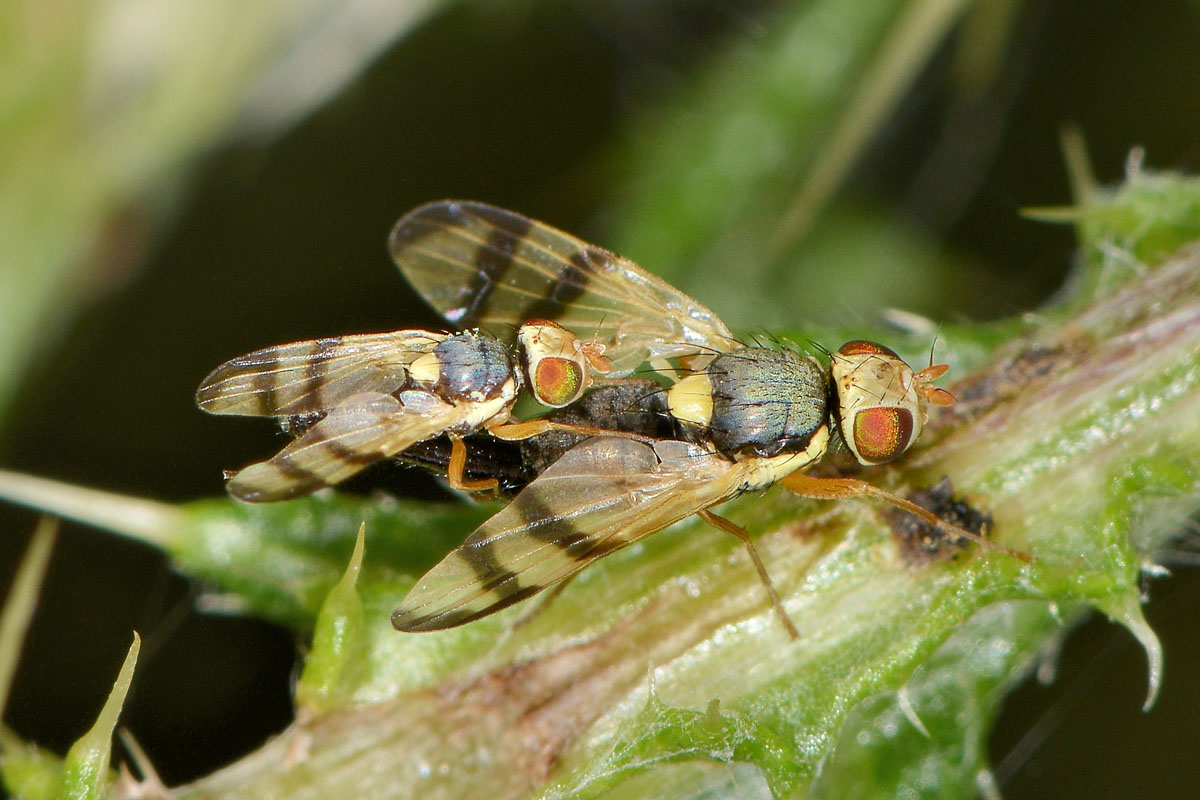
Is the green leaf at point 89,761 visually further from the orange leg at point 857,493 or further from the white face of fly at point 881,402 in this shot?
the white face of fly at point 881,402

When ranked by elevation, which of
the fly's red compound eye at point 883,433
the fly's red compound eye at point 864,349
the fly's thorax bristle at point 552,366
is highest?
the fly's red compound eye at point 864,349

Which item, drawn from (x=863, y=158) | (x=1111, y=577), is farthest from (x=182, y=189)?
(x=1111, y=577)

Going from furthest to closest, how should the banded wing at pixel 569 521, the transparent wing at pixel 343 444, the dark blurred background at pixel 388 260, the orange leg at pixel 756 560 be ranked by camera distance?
the dark blurred background at pixel 388 260
the orange leg at pixel 756 560
the transparent wing at pixel 343 444
the banded wing at pixel 569 521

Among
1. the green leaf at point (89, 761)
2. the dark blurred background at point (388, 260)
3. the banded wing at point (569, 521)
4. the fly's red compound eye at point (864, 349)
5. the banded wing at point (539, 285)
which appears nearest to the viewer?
the green leaf at point (89, 761)

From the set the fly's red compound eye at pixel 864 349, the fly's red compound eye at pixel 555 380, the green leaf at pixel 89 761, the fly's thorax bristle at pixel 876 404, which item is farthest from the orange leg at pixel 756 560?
the green leaf at pixel 89 761

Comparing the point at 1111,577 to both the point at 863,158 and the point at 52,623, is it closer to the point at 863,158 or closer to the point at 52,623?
the point at 863,158

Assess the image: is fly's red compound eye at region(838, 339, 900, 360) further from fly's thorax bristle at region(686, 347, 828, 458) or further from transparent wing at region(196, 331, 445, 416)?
transparent wing at region(196, 331, 445, 416)

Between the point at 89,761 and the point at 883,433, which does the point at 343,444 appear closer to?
the point at 89,761

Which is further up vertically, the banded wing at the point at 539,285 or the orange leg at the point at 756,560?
the banded wing at the point at 539,285

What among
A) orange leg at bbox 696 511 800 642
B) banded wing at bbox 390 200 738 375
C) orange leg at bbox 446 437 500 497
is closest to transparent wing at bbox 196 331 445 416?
orange leg at bbox 446 437 500 497
